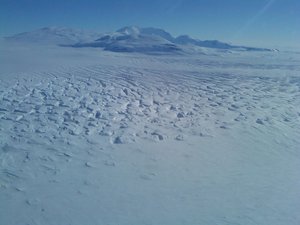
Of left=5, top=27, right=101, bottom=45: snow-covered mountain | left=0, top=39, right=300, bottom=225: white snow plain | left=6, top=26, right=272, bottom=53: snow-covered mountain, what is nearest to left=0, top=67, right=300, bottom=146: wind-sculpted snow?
left=0, top=39, right=300, bottom=225: white snow plain

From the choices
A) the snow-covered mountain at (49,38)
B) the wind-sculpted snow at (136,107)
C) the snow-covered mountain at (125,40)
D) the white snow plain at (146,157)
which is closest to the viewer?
the white snow plain at (146,157)

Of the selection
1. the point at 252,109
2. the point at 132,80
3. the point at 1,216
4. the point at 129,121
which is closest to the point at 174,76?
the point at 132,80

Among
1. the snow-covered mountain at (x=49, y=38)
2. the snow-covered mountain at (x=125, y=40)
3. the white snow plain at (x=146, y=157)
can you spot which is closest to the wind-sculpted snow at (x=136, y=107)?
the white snow plain at (x=146, y=157)

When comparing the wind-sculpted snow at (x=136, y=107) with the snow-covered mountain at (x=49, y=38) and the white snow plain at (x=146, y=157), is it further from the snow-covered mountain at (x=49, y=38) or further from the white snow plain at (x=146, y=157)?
the snow-covered mountain at (x=49, y=38)

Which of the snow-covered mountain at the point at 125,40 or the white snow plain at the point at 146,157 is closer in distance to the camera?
the white snow plain at the point at 146,157

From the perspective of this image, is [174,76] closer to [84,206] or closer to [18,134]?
[18,134]

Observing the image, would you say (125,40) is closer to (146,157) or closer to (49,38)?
(49,38)

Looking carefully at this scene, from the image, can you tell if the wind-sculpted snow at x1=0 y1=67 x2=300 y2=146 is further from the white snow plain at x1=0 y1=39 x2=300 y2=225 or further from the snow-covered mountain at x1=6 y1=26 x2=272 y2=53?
the snow-covered mountain at x1=6 y1=26 x2=272 y2=53
